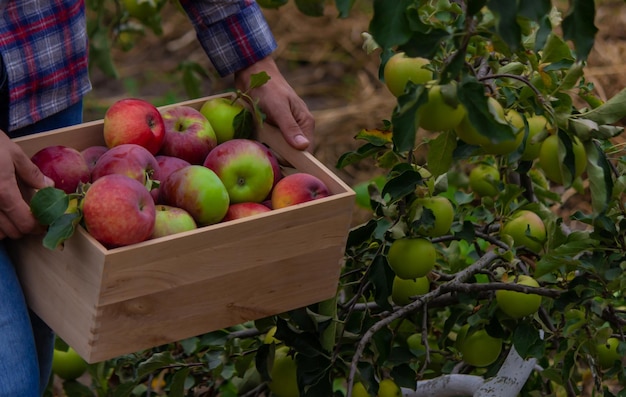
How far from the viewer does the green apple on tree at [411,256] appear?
1605 mm

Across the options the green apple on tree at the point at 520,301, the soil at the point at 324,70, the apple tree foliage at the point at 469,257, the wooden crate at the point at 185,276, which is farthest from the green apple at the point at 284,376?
the soil at the point at 324,70

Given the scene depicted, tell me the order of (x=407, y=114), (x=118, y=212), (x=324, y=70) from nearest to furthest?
(x=407, y=114) < (x=118, y=212) < (x=324, y=70)

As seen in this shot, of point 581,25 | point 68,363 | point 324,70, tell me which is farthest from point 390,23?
point 324,70

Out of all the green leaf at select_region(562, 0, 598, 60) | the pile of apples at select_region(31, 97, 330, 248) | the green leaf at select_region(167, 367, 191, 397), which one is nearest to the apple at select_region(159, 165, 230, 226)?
the pile of apples at select_region(31, 97, 330, 248)

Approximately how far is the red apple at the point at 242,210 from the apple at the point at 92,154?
0.72 ft

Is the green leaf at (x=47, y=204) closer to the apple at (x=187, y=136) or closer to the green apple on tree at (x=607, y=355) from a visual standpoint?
the apple at (x=187, y=136)

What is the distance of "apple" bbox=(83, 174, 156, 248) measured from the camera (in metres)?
1.32

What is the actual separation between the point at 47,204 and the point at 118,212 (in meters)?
0.10

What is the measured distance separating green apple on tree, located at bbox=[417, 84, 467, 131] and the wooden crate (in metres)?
0.24

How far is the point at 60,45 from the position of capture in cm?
167

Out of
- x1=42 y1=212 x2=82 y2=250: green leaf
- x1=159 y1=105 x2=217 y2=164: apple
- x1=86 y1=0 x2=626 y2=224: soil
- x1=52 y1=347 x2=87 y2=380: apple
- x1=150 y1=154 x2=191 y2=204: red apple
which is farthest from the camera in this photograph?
x1=86 y1=0 x2=626 y2=224: soil

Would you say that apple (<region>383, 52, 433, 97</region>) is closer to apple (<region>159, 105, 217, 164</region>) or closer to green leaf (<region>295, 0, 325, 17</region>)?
apple (<region>159, 105, 217, 164</region>)

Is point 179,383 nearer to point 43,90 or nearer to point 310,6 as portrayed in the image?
point 43,90

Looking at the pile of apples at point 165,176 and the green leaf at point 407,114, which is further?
the pile of apples at point 165,176
